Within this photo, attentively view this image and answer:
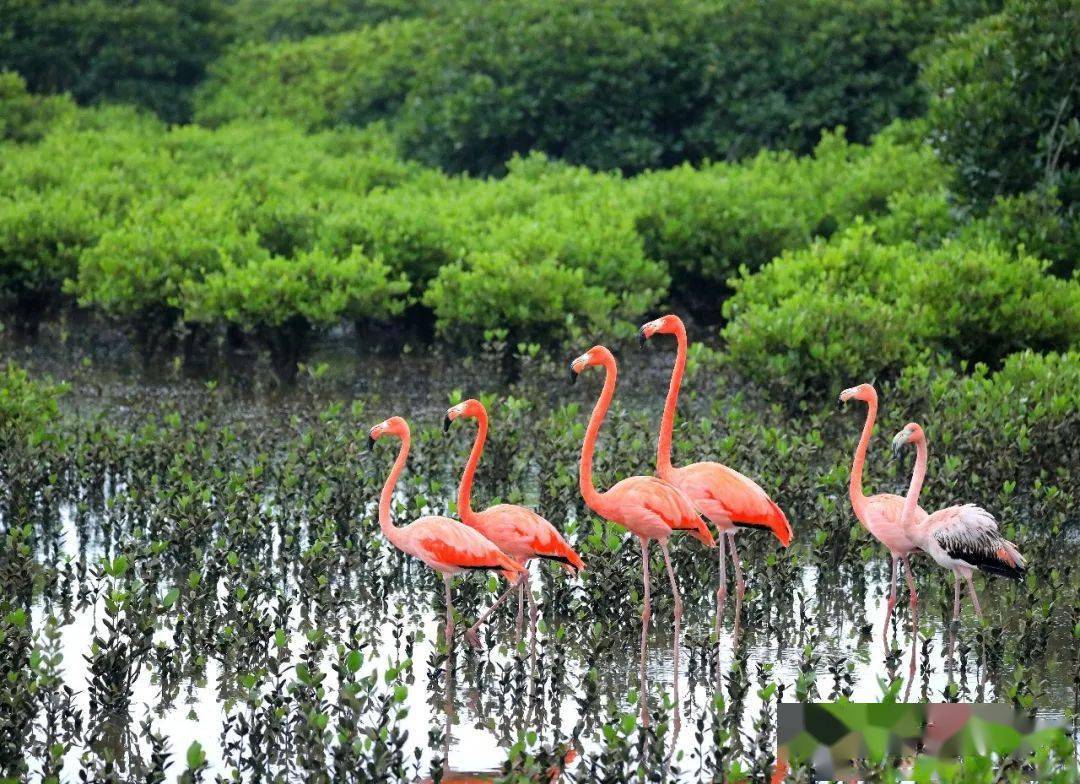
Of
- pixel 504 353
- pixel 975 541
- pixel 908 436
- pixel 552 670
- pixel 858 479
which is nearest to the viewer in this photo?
pixel 552 670

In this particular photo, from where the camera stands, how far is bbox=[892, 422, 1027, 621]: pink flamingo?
23.5 ft

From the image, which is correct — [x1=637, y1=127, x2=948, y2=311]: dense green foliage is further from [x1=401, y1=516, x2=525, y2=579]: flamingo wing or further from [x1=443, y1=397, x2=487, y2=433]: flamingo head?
[x1=401, y1=516, x2=525, y2=579]: flamingo wing

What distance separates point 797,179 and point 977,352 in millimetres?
6023

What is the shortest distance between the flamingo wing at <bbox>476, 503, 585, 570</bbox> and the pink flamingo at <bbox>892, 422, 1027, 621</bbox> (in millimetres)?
1633

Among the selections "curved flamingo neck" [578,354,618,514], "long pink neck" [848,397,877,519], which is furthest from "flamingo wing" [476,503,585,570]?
"long pink neck" [848,397,877,519]

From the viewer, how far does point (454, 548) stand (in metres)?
7.18

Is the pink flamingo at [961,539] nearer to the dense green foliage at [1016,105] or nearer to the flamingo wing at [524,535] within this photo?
the flamingo wing at [524,535]

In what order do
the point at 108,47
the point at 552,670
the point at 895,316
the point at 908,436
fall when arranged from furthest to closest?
the point at 108,47 < the point at 895,316 < the point at 908,436 < the point at 552,670

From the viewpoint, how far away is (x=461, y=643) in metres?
7.72

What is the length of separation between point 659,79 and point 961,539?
637 inches

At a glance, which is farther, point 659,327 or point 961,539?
point 659,327

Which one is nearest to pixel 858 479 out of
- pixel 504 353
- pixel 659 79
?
pixel 504 353
